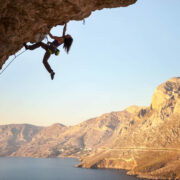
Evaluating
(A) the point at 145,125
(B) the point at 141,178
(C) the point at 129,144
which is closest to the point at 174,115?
(A) the point at 145,125

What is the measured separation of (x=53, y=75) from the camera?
381 inches

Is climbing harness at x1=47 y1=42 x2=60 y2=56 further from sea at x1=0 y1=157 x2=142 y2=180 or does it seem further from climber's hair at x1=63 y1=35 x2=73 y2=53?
sea at x1=0 y1=157 x2=142 y2=180

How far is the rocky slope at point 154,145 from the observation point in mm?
103438

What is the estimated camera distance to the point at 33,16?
8031 millimetres

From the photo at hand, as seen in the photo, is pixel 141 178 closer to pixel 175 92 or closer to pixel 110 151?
pixel 110 151

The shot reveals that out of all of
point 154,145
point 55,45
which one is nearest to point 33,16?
point 55,45

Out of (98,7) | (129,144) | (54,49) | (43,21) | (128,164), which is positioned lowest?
(128,164)

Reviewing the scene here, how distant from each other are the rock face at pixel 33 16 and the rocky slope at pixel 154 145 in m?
95.4

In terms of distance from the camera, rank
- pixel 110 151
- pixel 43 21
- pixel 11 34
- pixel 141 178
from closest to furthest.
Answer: pixel 11 34 < pixel 43 21 < pixel 141 178 < pixel 110 151

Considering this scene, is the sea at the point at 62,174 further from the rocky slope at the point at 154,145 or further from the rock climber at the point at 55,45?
the rock climber at the point at 55,45

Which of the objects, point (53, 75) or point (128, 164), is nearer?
point (53, 75)

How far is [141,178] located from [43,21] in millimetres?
103092

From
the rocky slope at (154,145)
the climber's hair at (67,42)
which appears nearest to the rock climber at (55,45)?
the climber's hair at (67,42)

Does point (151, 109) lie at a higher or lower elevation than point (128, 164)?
higher
